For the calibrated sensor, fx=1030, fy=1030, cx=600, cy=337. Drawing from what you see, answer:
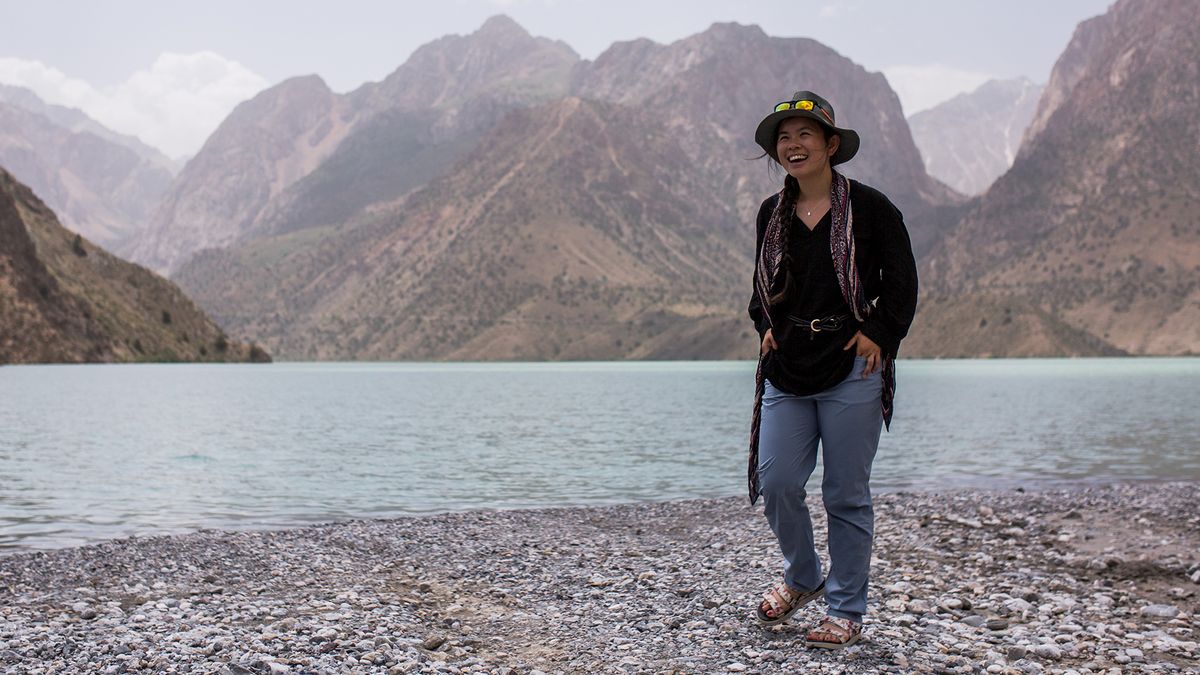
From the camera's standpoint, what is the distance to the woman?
714cm

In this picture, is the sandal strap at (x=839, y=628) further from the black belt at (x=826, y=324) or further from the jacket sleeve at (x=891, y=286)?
the black belt at (x=826, y=324)

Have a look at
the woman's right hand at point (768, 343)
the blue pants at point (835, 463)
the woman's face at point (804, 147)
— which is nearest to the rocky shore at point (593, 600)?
the blue pants at point (835, 463)

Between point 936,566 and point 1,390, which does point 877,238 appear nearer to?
point 936,566

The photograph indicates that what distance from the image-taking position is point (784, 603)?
801cm

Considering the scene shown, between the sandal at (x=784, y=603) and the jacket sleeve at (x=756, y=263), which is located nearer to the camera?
the jacket sleeve at (x=756, y=263)

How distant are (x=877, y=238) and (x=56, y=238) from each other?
16135 centimetres

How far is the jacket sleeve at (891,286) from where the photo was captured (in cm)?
712

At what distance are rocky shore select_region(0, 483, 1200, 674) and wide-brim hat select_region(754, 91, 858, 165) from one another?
11.9 feet

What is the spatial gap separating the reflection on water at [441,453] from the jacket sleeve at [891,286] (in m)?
13.8

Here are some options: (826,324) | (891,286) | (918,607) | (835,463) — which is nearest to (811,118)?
(891,286)

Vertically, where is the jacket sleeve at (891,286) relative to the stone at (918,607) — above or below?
above

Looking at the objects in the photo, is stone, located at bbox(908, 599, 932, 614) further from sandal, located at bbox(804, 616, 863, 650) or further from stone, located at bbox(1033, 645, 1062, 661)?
sandal, located at bbox(804, 616, 863, 650)

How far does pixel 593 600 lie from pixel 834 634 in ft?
9.38

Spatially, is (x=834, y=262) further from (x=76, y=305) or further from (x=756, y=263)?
(x=76, y=305)
